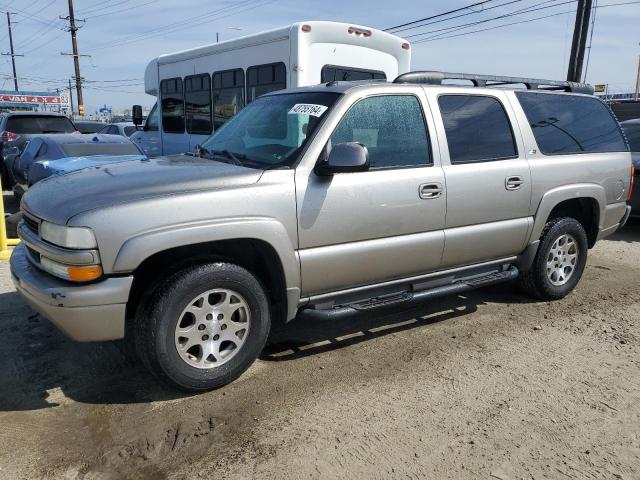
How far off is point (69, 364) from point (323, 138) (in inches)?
92.0

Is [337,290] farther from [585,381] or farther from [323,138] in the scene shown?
[585,381]

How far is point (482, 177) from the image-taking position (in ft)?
14.1

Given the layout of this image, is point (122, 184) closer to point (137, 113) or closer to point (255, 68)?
point (255, 68)

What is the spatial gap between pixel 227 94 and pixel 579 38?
14568 millimetres

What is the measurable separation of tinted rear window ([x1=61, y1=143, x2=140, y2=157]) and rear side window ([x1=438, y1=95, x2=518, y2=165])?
629 cm

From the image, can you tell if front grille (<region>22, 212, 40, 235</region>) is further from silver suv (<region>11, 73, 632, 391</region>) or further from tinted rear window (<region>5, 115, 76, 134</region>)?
tinted rear window (<region>5, 115, 76, 134</region>)

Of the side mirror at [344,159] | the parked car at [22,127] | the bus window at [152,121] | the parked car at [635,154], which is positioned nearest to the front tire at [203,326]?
the side mirror at [344,159]

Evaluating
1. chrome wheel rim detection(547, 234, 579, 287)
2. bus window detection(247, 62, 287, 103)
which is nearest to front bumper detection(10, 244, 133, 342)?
chrome wheel rim detection(547, 234, 579, 287)

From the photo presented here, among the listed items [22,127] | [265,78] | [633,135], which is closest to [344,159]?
[265,78]

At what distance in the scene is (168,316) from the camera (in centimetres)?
313

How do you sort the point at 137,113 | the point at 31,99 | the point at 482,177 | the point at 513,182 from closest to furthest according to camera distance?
the point at 482,177 → the point at 513,182 → the point at 137,113 → the point at 31,99

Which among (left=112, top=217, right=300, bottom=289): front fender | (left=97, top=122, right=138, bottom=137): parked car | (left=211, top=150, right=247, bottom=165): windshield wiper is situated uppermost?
(left=211, top=150, right=247, bottom=165): windshield wiper

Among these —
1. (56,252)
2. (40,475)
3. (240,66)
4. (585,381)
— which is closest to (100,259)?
(56,252)

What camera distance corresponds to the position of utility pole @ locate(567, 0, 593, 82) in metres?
18.5
